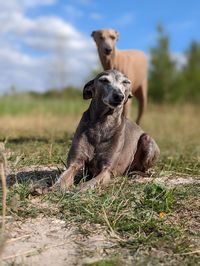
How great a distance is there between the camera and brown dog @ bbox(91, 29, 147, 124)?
966 cm

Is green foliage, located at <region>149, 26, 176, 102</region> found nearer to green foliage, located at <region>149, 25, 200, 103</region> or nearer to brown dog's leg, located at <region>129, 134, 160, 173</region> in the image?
green foliage, located at <region>149, 25, 200, 103</region>

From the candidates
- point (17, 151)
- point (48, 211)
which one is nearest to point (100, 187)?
point (48, 211)

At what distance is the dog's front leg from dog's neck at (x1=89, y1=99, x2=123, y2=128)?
0.53 meters

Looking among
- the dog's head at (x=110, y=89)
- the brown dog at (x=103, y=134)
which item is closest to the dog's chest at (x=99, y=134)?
the brown dog at (x=103, y=134)

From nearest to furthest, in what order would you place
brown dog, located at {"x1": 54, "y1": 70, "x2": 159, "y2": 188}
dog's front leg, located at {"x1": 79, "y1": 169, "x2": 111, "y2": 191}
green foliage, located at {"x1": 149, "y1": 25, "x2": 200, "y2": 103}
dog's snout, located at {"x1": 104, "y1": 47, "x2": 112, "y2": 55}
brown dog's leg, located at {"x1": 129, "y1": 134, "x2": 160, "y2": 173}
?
1. dog's front leg, located at {"x1": 79, "y1": 169, "x2": 111, "y2": 191}
2. brown dog, located at {"x1": 54, "y1": 70, "x2": 159, "y2": 188}
3. brown dog's leg, located at {"x1": 129, "y1": 134, "x2": 160, "y2": 173}
4. dog's snout, located at {"x1": 104, "y1": 47, "x2": 112, "y2": 55}
5. green foliage, located at {"x1": 149, "y1": 25, "x2": 200, "y2": 103}

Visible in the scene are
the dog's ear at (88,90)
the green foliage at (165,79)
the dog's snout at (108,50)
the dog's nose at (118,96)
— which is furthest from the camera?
the green foliage at (165,79)

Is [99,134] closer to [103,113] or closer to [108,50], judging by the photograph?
[103,113]

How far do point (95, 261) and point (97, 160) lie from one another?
6.37 ft

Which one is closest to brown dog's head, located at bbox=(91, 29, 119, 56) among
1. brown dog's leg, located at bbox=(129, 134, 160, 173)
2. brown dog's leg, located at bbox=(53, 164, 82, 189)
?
brown dog's leg, located at bbox=(129, 134, 160, 173)

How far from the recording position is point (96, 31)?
397 inches

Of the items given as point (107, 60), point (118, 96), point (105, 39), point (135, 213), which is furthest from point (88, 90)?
point (105, 39)

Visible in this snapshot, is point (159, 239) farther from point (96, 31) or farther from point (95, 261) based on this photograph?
point (96, 31)

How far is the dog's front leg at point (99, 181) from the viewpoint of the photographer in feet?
14.4

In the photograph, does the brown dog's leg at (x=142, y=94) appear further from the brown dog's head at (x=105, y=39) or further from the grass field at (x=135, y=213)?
the grass field at (x=135, y=213)
